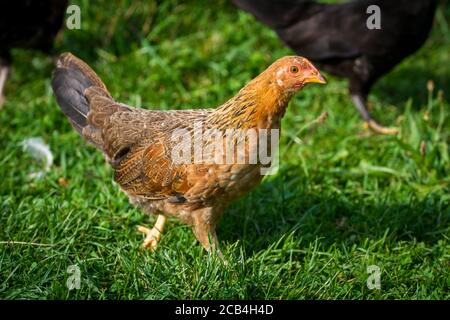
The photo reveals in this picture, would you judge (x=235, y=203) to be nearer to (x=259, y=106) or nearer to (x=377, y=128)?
(x=259, y=106)

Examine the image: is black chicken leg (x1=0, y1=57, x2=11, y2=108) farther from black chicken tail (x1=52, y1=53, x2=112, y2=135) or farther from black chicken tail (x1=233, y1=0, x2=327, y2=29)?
black chicken tail (x1=233, y1=0, x2=327, y2=29)

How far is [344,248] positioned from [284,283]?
0.55 m

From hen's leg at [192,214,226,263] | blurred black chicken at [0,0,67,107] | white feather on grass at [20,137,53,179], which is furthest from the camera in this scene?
blurred black chicken at [0,0,67,107]

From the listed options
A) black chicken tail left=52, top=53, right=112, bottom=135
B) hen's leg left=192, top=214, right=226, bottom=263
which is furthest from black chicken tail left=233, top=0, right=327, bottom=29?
hen's leg left=192, top=214, right=226, bottom=263

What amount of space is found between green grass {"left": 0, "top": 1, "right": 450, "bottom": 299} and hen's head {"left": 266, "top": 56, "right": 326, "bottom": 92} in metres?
0.90

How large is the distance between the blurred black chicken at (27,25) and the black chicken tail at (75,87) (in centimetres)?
135

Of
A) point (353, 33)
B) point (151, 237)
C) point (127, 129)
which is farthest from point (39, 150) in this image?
point (353, 33)

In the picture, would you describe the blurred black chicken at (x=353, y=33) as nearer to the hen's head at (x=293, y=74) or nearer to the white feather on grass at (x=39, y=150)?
the white feather on grass at (x=39, y=150)

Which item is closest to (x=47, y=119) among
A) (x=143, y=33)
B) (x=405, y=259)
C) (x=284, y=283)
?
(x=143, y=33)

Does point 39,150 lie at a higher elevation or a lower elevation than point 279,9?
lower

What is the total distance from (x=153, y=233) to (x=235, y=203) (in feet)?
2.12

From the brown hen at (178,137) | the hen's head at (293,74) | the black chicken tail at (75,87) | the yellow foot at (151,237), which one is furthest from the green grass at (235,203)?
the hen's head at (293,74)

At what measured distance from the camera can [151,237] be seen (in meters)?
3.83

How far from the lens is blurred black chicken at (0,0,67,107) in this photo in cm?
518
